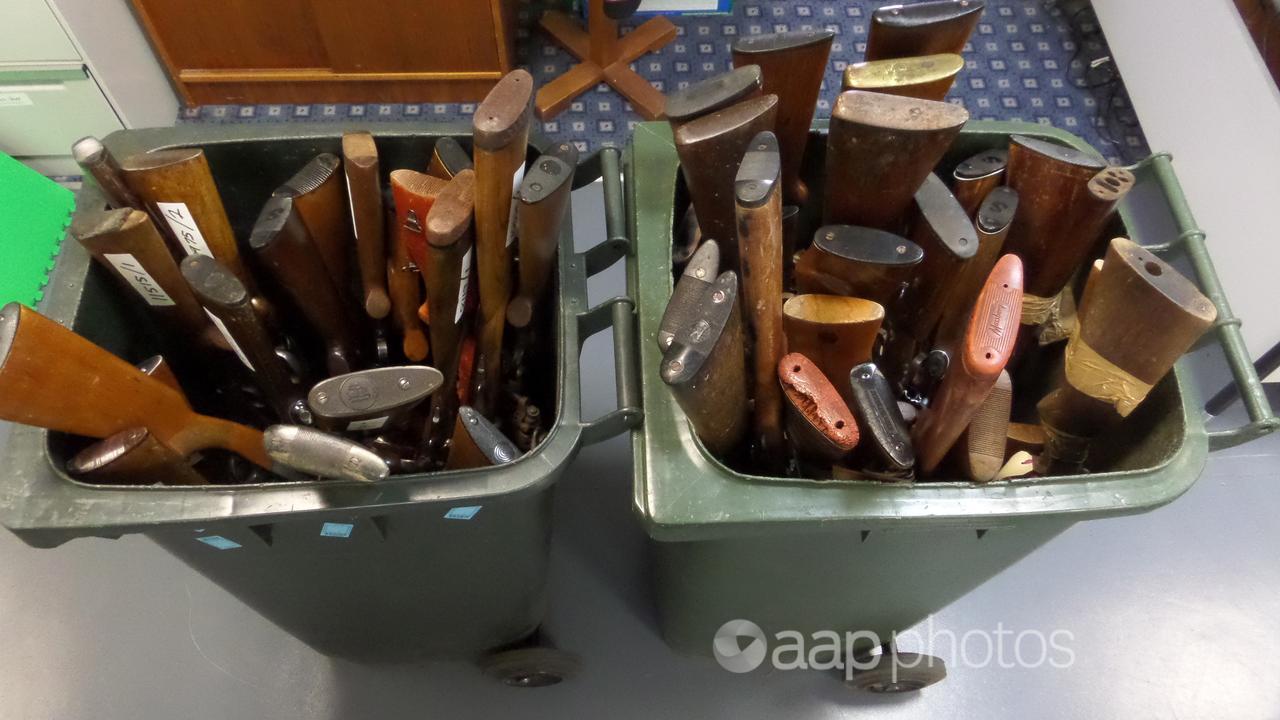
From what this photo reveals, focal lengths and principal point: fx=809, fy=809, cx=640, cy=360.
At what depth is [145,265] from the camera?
1.91ft

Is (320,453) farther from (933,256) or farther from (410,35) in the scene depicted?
(410,35)

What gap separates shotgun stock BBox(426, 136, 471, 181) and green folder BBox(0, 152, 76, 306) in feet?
2.46

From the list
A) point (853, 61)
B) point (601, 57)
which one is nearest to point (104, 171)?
point (601, 57)

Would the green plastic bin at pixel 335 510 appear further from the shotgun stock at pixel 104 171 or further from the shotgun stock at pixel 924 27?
the shotgun stock at pixel 924 27

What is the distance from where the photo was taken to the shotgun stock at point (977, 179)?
0.62 metres

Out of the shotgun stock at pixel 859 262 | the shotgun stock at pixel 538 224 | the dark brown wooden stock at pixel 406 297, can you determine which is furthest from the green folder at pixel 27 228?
the shotgun stock at pixel 859 262

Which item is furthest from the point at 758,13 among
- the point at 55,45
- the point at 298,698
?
the point at 298,698

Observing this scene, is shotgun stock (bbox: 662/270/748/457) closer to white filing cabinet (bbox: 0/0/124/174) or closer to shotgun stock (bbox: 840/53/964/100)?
shotgun stock (bbox: 840/53/964/100)

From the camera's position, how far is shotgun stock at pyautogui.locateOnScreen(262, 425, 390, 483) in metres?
0.48

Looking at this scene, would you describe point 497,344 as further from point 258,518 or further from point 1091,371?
point 1091,371

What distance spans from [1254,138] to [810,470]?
938 mm

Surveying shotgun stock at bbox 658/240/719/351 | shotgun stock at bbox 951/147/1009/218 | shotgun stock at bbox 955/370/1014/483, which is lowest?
shotgun stock at bbox 955/370/1014/483

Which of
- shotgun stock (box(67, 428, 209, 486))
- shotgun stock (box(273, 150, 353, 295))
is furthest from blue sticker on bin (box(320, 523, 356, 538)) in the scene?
shotgun stock (box(273, 150, 353, 295))

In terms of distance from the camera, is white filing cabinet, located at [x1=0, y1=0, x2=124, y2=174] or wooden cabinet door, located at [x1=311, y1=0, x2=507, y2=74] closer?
white filing cabinet, located at [x1=0, y1=0, x2=124, y2=174]
